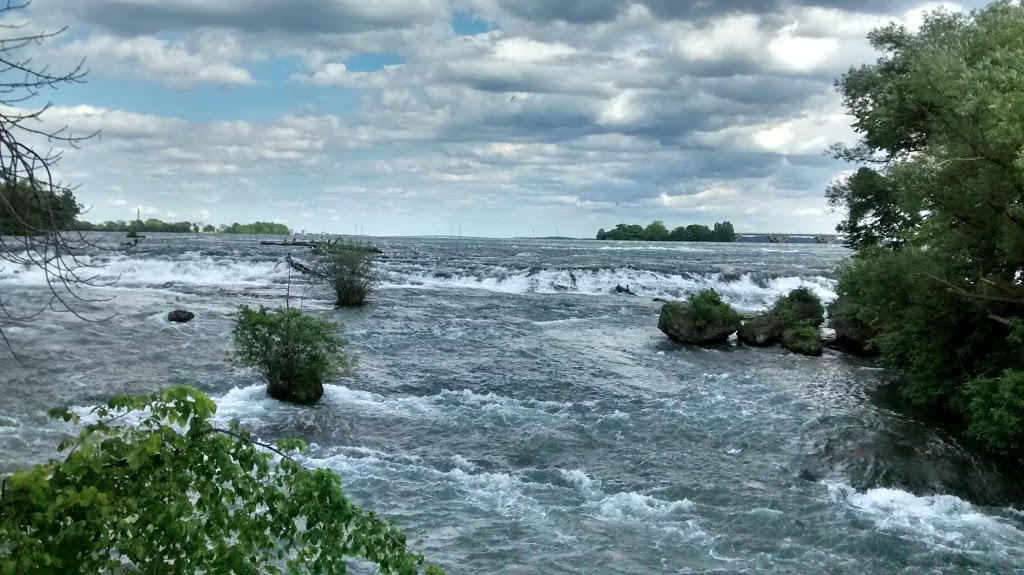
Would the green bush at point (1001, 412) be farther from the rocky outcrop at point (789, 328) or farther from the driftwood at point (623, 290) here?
the driftwood at point (623, 290)

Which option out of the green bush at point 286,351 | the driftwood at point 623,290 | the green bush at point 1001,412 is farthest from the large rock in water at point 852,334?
the driftwood at point 623,290

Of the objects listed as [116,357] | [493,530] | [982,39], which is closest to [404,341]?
[116,357]

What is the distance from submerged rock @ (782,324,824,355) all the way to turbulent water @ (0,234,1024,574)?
1.92ft

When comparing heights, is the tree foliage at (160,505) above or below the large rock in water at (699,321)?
above

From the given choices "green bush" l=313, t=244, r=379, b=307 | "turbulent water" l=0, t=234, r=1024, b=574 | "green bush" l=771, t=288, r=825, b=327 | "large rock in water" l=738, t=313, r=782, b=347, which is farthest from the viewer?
"green bush" l=313, t=244, r=379, b=307

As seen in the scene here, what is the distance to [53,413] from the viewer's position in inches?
158

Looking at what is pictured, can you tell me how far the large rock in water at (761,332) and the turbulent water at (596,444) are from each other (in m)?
0.68

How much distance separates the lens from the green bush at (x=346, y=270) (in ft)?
110

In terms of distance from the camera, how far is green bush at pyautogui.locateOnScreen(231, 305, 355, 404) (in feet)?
52.7

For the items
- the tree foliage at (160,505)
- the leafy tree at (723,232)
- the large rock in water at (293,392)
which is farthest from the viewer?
the leafy tree at (723,232)

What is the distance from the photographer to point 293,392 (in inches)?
639

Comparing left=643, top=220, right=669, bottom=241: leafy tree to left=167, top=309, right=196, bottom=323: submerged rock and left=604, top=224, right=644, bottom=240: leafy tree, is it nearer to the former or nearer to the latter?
left=604, top=224, right=644, bottom=240: leafy tree

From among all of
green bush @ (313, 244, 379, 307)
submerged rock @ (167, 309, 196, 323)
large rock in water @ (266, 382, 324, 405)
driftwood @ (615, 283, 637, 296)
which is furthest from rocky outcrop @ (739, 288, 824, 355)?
submerged rock @ (167, 309, 196, 323)

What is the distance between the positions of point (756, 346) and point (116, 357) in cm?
2122
